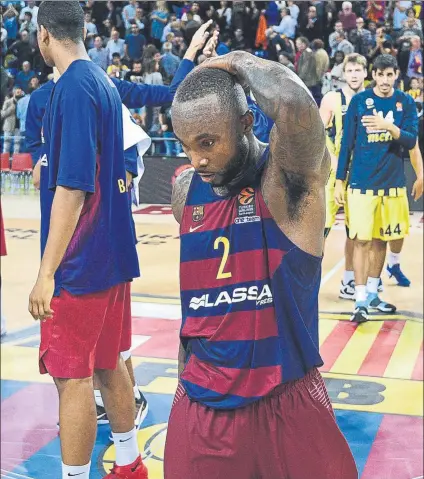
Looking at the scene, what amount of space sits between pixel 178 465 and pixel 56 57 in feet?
5.15

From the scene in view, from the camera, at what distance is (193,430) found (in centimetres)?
201

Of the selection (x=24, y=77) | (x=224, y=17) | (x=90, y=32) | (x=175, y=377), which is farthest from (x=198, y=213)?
(x=90, y=32)

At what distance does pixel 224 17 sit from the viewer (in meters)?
16.0

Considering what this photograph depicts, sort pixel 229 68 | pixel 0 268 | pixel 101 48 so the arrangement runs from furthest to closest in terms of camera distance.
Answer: pixel 101 48, pixel 0 268, pixel 229 68

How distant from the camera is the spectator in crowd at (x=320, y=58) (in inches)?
540

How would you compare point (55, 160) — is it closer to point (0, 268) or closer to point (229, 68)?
point (229, 68)

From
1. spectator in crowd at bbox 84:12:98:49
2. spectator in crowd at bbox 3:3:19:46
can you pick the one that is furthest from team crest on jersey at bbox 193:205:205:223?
spectator in crowd at bbox 3:3:19:46

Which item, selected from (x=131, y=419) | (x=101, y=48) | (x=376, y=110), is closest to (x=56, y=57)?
(x=131, y=419)

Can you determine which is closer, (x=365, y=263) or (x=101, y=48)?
(x=365, y=263)

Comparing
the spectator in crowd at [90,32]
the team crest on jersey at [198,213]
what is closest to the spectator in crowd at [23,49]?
the spectator in crowd at [90,32]

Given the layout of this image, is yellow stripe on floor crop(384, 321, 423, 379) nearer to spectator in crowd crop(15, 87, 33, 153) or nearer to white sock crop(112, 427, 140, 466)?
white sock crop(112, 427, 140, 466)

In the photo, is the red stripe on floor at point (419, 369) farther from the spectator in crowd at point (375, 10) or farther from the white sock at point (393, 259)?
the spectator in crowd at point (375, 10)

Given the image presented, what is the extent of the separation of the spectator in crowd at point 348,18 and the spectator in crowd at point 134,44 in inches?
150

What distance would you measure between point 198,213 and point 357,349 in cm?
337
